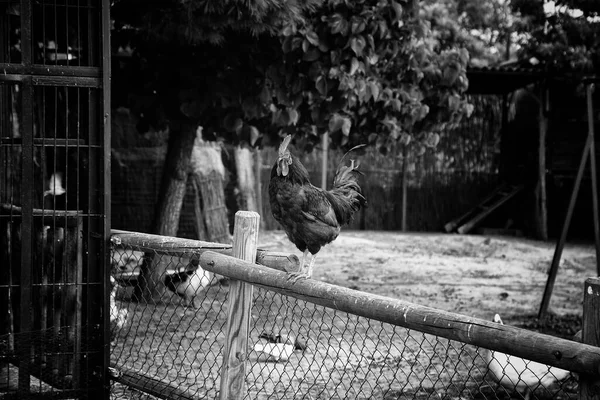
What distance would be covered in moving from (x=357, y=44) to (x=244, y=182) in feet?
25.5

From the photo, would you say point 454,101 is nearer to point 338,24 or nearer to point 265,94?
point 338,24

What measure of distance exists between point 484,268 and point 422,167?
21.7 ft

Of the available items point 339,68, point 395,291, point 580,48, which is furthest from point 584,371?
point 580,48

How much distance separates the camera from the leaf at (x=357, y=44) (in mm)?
6553

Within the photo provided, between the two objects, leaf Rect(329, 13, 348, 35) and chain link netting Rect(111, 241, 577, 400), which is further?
leaf Rect(329, 13, 348, 35)

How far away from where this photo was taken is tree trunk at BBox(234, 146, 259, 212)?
46.0 feet

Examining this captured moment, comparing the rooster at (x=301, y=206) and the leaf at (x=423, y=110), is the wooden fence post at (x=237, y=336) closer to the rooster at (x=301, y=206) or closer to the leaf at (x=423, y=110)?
the rooster at (x=301, y=206)

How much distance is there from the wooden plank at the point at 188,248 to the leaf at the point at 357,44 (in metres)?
3.06

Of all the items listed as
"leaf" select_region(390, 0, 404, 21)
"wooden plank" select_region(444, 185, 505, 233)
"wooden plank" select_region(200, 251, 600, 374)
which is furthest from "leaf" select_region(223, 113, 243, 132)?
"wooden plank" select_region(444, 185, 505, 233)

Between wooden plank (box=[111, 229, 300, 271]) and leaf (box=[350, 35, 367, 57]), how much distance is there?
3.06 metres

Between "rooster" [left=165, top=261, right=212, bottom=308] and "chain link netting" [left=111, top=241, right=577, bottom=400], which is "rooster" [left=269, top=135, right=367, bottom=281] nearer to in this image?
"chain link netting" [left=111, top=241, right=577, bottom=400]

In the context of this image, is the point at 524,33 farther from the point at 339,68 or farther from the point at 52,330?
the point at 52,330

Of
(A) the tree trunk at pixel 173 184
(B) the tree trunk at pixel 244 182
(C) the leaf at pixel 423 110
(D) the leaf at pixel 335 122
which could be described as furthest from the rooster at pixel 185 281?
(B) the tree trunk at pixel 244 182

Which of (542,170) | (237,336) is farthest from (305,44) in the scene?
(542,170)
